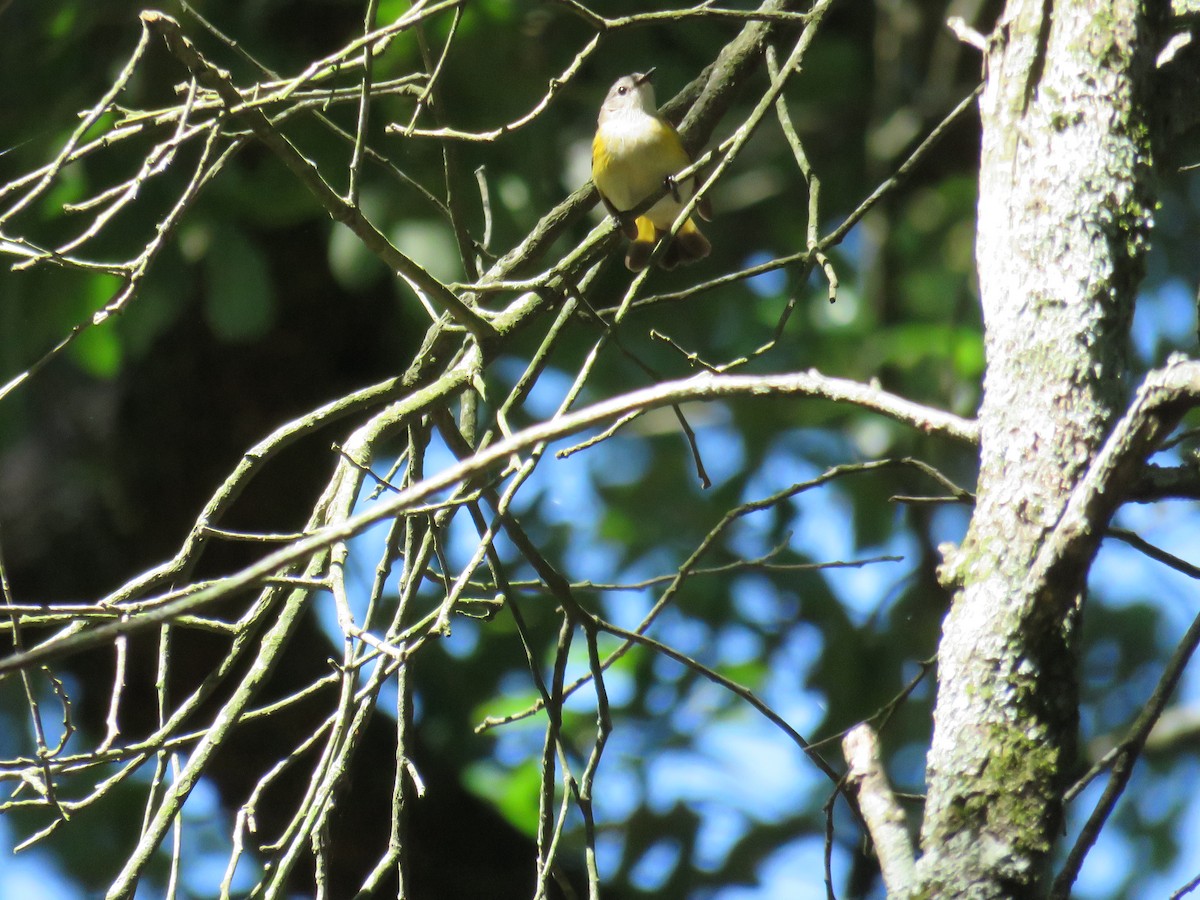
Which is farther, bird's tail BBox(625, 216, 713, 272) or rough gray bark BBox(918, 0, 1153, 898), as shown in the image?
bird's tail BBox(625, 216, 713, 272)

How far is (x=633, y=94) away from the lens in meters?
4.18

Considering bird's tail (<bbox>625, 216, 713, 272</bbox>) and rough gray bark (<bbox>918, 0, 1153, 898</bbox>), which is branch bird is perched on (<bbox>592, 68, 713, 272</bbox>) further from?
rough gray bark (<bbox>918, 0, 1153, 898</bbox>)

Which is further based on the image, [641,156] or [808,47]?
[641,156]

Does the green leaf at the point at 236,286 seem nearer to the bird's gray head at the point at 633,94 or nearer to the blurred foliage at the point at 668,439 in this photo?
the blurred foliage at the point at 668,439

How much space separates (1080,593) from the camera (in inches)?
51.4

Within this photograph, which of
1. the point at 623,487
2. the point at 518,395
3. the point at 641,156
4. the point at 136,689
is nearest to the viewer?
the point at 518,395

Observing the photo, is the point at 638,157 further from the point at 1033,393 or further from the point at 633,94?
the point at 1033,393

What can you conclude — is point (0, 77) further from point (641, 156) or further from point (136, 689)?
point (136, 689)

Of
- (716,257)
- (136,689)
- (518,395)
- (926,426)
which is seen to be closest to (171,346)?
(136,689)

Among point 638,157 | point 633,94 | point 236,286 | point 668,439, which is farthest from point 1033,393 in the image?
point 668,439

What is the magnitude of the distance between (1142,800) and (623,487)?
2.70 metres

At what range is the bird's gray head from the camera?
414 cm

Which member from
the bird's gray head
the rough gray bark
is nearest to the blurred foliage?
the bird's gray head

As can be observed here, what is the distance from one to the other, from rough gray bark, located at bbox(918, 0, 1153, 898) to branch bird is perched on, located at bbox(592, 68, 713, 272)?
6.87 feet
